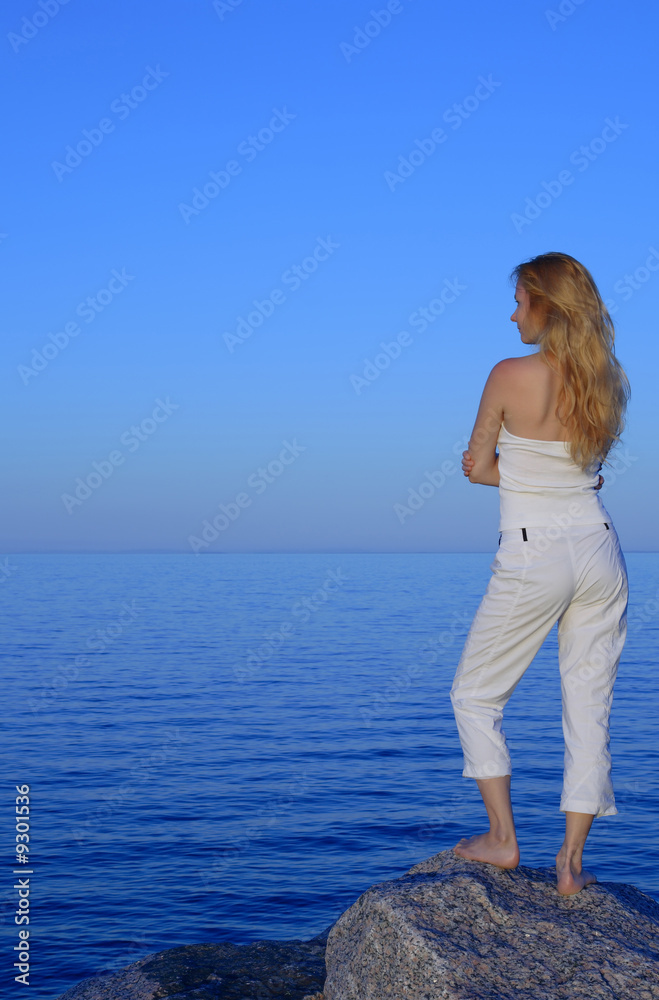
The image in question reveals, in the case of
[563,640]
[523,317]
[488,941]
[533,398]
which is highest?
[523,317]

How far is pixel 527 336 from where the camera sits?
4.75 metres

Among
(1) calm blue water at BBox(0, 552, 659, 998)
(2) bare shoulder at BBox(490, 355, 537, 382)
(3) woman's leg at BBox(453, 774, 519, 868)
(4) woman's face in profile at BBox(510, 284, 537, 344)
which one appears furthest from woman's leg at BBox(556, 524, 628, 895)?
(1) calm blue water at BBox(0, 552, 659, 998)

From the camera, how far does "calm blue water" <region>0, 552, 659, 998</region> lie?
11945 millimetres

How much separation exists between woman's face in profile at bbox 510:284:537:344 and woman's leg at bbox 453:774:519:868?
2.30 m

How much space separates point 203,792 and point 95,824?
249cm

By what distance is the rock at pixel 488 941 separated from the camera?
432cm

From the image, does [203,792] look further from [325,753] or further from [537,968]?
[537,968]

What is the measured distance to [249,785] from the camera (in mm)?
17812

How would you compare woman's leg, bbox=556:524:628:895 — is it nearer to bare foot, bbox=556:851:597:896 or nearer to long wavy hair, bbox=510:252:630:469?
bare foot, bbox=556:851:597:896

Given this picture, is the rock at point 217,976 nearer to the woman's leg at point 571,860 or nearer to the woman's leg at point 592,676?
the woman's leg at point 571,860

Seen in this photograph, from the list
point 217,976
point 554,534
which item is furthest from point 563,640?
point 217,976

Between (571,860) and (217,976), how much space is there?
8.32 ft

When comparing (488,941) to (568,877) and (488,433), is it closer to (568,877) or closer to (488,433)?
(568,877)

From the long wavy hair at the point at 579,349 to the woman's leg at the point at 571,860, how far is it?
1921 mm
